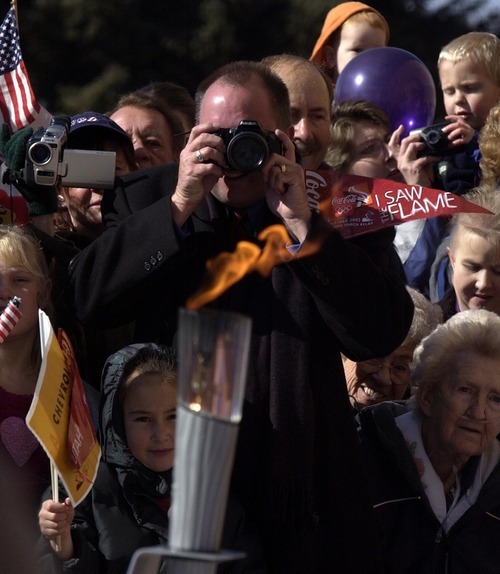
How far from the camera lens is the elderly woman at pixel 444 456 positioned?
3566mm

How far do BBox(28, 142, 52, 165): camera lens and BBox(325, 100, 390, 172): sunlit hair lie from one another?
5.01 ft

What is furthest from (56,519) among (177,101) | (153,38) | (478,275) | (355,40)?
(153,38)

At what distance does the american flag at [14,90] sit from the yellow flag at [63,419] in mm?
1622

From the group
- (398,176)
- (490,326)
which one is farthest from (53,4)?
(490,326)

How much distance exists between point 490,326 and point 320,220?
0.97 m

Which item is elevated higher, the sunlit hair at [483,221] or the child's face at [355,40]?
the child's face at [355,40]

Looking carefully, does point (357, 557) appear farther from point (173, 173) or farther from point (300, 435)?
point (173, 173)

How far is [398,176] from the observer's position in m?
5.05

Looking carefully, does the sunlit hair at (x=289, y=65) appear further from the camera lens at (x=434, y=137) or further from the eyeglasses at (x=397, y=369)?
the eyeglasses at (x=397, y=369)

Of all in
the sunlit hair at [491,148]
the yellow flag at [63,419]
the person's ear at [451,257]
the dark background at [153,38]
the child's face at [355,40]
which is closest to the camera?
the yellow flag at [63,419]

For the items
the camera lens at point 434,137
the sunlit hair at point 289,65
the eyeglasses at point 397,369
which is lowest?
the eyeglasses at point 397,369

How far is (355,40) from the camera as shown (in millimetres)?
5863

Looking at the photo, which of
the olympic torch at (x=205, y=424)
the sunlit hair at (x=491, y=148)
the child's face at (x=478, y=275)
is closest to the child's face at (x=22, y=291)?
the child's face at (x=478, y=275)

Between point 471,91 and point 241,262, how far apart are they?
2.30 meters
